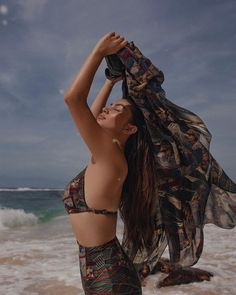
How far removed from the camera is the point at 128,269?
2750 mm

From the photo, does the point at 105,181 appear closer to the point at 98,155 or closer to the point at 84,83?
the point at 98,155

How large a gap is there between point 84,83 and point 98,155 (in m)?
0.51

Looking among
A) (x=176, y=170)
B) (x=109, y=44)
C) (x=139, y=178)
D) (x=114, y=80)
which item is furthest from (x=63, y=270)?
(x=109, y=44)

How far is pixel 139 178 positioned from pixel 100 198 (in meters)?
0.46

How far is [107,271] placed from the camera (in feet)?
8.75

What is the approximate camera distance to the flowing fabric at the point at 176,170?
286 centimetres

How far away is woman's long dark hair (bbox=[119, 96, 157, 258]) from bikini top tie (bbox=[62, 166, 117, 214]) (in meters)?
0.34

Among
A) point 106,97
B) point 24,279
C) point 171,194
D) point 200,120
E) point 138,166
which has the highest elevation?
point 106,97

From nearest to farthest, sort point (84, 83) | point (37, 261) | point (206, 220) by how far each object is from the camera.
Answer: point (84, 83), point (206, 220), point (37, 261)

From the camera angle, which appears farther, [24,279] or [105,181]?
[24,279]

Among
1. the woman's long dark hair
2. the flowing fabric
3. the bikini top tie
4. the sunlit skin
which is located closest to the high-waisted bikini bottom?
the bikini top tie

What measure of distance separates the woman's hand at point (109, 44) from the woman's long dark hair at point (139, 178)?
499mm

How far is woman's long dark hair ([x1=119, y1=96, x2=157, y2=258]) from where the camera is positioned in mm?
2996

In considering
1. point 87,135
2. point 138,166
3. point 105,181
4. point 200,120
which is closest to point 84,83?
point 87,135
